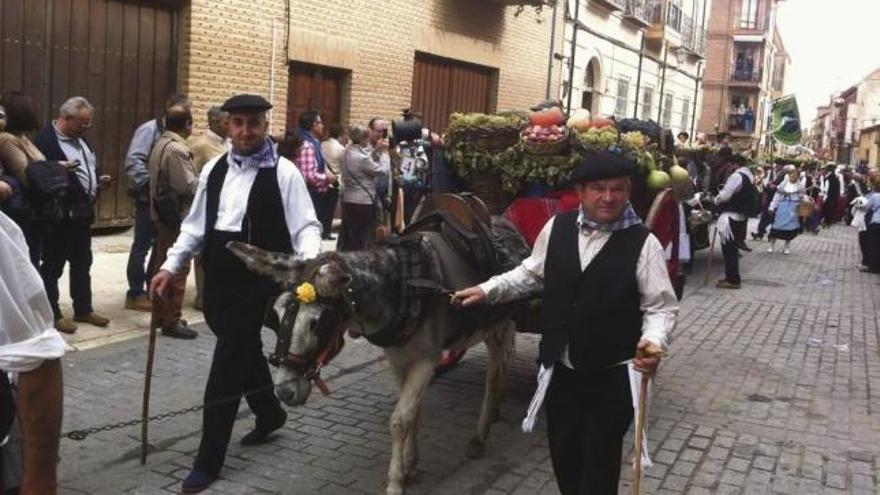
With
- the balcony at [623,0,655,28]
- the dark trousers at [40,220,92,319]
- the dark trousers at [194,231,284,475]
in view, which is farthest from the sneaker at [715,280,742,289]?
the balcony at [623,0,655,28]

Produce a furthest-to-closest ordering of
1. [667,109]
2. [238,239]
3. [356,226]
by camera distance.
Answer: [667,109], [356,226], [238,239]

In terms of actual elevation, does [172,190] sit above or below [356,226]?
above

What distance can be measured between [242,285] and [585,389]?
1868 mm

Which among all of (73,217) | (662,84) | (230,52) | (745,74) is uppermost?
(745,74)

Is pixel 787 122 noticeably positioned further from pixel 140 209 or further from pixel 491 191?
pixel 140 209

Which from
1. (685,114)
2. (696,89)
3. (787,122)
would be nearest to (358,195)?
(787,122)

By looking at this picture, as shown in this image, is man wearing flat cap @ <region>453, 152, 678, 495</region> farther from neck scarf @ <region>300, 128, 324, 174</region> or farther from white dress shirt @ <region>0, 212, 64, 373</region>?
neck scarf @ <region>300, 128, 324, 174</region>

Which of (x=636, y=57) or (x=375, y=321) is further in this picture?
(x=636, y=57)

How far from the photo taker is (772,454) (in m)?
5.52

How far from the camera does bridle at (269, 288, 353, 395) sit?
3.75 metres

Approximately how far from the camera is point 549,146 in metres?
5.78

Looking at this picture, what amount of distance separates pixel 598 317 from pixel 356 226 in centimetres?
701

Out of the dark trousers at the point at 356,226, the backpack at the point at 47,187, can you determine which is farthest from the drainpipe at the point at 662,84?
the backpack at the point at 47,187

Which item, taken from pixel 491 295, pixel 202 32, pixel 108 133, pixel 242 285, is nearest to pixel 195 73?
pixel 202 32
